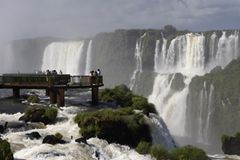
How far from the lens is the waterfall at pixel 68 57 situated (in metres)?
120

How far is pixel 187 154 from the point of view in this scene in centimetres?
3131

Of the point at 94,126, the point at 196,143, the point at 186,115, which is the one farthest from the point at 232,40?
the point at 94,126

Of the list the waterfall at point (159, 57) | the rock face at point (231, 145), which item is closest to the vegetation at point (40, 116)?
the rock face at point (231, 145)

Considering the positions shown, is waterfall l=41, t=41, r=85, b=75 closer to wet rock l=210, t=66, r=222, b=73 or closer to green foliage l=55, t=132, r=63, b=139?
wet rock l=210, t=66, r=222, b=73

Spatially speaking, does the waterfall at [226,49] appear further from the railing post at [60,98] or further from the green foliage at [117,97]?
the railing post at [60,98]

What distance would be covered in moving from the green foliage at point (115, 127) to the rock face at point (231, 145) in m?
14.8

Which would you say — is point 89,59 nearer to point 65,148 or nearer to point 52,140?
point 52,140

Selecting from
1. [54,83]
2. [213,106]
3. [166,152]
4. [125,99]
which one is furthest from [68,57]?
[166,152]

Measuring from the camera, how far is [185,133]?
80938 mm

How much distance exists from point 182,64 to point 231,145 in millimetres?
55118

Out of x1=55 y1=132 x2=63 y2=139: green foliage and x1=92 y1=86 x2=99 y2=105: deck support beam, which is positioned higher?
x1=92 y1=86 x2=99 y2=105: deck support beam

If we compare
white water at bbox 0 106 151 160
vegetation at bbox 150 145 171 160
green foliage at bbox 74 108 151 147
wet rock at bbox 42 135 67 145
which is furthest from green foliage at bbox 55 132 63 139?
vegetation at bbox 150 145 171 160

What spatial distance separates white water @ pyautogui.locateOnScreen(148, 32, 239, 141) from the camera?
83.9 meters

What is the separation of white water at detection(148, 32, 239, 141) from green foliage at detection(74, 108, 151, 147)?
4684 centimetres
